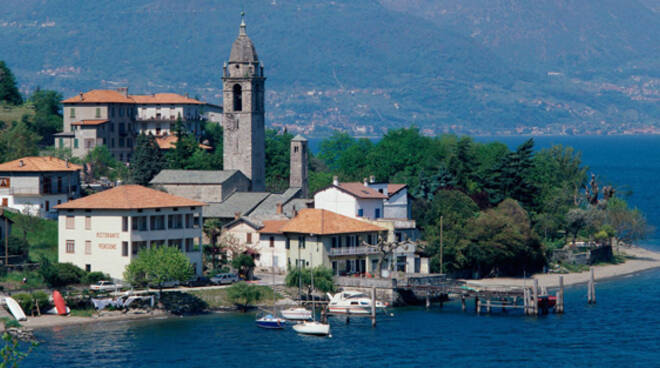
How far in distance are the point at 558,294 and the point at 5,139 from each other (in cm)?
6535

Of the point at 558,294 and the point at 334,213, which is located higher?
the point at 334,213

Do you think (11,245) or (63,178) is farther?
(63,178)

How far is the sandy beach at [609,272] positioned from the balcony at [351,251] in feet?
35.0

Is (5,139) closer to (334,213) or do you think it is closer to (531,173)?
(334,213)

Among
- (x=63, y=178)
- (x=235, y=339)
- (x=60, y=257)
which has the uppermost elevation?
(x=63, y=178)

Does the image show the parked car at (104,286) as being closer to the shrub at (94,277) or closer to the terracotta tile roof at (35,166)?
the shrub at (94,277)

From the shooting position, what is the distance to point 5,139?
12644 cm

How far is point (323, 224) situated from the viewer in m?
92.6

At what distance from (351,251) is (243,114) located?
113 ft

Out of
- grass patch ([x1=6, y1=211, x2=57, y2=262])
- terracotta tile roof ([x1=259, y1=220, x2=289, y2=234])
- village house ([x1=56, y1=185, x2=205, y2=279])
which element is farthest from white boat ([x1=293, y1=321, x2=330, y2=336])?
grass patch ([x1=6, y1=211, x2=57, y2=262])

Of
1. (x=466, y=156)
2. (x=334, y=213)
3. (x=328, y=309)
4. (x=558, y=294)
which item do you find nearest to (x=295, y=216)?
(x=334, y=213)

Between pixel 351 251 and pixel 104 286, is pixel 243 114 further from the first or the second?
pixel 104 286

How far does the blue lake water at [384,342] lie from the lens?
69375mm

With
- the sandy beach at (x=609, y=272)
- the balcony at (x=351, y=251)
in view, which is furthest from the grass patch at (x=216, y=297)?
the sandy beach at (x=609, y=272)
